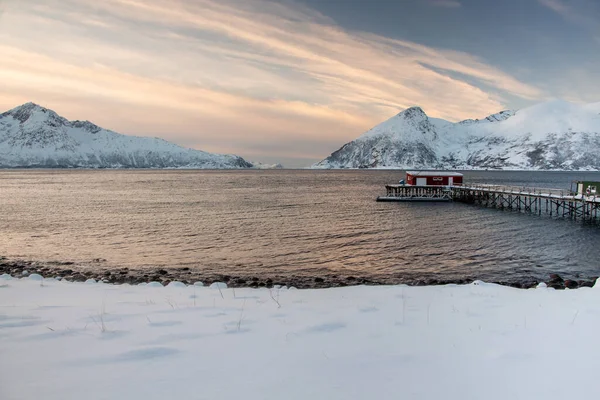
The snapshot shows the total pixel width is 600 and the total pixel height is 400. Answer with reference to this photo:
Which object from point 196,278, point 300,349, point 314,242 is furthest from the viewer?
point 314,242

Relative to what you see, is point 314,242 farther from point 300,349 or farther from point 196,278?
point 300,349

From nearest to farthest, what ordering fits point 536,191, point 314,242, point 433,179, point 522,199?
point 314,242, point 536,191, point 522,199, point 433,179

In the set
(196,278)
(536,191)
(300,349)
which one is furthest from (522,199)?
(300,349)

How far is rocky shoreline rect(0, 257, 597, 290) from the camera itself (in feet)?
56.8

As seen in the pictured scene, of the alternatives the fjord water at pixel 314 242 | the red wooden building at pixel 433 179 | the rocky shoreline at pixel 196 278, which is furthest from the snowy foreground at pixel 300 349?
the red wooden building at pixel 433 179

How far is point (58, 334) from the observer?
6879mm

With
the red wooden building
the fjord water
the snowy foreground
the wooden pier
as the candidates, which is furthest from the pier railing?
the snowy foreground

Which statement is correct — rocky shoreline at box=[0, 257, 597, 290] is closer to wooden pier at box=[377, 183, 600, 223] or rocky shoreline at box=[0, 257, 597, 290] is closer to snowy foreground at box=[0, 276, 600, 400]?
snowy foreground at box=[0, 276, 600, 400]

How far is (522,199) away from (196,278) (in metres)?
71.4

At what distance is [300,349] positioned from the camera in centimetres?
639

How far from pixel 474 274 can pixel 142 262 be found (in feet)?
63.1

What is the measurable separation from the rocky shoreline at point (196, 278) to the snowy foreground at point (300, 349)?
707 centimetres

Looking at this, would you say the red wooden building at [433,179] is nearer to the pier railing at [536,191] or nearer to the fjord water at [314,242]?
the pier railing at [536,191]

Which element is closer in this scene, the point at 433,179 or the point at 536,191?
the point at 536,191
